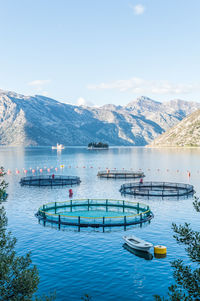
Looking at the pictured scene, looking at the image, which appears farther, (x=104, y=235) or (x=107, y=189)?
(x=107, y=189)

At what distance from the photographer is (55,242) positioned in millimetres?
50375

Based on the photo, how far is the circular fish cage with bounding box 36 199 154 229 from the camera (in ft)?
193

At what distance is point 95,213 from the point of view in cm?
6781

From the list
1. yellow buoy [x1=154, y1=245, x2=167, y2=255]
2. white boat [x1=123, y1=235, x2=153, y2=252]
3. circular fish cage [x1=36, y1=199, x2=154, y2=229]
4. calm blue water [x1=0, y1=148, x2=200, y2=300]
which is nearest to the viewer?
calm blue water [x1=0, y1=148, x2=200, y2=300]

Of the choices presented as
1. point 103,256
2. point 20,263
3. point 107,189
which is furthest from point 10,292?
point 107,189

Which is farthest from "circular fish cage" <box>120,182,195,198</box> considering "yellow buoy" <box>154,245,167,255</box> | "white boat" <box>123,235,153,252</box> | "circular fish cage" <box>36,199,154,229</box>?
"yellow buoy" <box>154,245,167,255</box>

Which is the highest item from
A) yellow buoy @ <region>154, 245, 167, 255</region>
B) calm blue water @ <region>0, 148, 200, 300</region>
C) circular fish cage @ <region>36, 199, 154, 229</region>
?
circular fish cage @ <region>36, 199, 154, 229</region>

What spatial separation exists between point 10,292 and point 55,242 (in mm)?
26758

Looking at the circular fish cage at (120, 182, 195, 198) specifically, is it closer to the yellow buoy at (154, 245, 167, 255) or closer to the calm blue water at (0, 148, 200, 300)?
the calm blue water at (0, 148, 200, 300)

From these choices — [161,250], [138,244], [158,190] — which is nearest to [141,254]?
[138,244]

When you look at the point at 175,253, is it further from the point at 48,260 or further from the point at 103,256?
the point at 48,260

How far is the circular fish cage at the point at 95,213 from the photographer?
58875mm

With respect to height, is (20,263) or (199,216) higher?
(20,263)

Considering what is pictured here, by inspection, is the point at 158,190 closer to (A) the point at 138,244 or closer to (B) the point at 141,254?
(A) the point at 138,244
